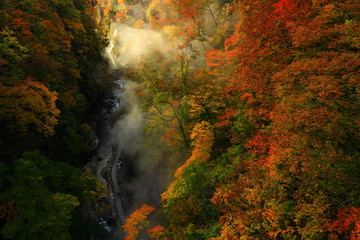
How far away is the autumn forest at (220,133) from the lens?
7.66m

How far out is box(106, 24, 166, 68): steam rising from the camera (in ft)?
105

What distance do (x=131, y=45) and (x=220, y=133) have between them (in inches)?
1161

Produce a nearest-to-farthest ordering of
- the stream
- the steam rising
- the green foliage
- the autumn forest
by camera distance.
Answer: the autumn forest, the green foliage, the stream, the steam rising

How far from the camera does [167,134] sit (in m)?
21.8

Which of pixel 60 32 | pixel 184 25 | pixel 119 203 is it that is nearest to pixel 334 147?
pixel 119 203

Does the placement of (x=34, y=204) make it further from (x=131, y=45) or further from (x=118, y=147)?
(x=131, y=45)

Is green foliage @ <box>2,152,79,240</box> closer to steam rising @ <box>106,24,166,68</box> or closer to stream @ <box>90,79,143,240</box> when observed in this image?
stream @ <box>90,79,143,240</box>

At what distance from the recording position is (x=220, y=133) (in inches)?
663

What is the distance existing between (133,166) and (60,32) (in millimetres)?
18617

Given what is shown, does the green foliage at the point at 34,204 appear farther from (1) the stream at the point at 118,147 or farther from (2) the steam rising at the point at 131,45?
(2) the steam rising at the point at 131,45

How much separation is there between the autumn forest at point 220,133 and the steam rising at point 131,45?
3.19 m

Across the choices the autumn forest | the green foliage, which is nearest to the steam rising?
the autumn forest

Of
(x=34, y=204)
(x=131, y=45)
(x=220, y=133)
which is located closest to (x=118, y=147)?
(x=220, y=133)

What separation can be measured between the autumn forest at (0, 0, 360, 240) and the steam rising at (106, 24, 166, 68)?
3.19 meters
